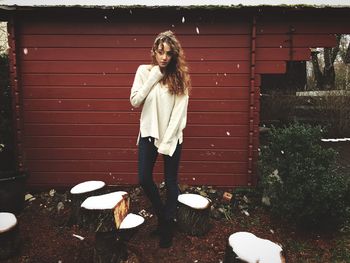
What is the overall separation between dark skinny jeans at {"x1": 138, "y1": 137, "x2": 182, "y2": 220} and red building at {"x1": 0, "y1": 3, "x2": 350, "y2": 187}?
2.17m

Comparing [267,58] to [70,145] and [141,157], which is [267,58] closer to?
[141,157]

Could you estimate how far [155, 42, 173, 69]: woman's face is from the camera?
379cm

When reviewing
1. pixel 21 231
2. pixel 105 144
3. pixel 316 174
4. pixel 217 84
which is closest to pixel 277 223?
pixel 316 174

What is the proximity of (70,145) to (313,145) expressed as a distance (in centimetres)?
405

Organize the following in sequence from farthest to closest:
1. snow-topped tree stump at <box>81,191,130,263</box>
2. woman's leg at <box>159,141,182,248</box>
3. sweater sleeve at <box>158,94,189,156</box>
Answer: woman's leg at <box>159,141,182,248</box>
snow-topped tree stump at <box>81,191,130,263</box>
sweater sleeve at <box>158,94,189,156</box>

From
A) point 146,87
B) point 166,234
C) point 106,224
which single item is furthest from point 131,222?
point 146,87

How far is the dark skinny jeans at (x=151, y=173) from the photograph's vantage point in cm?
399

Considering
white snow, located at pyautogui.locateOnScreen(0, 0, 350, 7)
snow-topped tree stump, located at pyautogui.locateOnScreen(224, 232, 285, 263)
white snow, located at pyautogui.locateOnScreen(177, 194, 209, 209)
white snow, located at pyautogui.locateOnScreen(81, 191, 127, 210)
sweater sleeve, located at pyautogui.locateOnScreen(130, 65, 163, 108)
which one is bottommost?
snow-topped tree stump, located at pyautogui.locateOnScreen(224, 232, 285, 263)

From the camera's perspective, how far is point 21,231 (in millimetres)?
5074

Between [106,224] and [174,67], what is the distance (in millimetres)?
1949

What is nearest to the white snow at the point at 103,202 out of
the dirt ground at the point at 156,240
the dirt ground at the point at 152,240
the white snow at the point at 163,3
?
the dirt ground at the point at 156,240

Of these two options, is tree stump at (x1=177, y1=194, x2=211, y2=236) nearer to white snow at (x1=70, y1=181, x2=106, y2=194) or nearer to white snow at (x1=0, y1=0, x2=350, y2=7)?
white snow at (x1=70, y1=181, x2=106, y2=194)

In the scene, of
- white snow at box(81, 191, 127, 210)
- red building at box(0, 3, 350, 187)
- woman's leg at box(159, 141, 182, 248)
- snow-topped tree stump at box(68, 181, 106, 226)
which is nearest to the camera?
woman's leg at box(159, 141, 182, 248)

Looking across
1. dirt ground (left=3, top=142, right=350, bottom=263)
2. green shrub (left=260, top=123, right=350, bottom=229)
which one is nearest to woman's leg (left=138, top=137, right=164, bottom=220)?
dirt ground (left=3, top=142, right=350, bottom=263)
